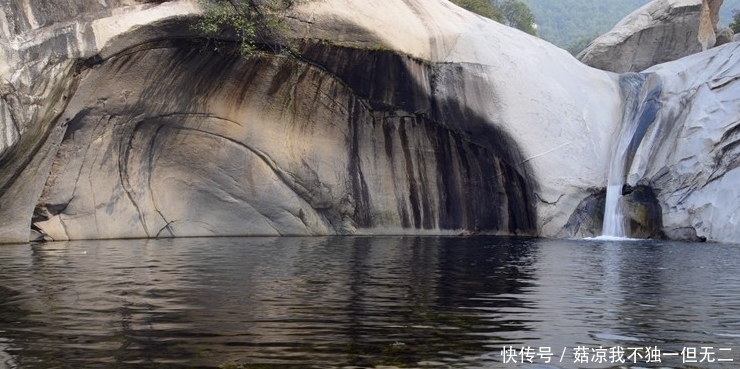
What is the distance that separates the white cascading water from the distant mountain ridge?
91.4 m

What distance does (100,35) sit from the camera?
→ 19.6 metres

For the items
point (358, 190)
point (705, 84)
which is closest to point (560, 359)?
point (358, 190)

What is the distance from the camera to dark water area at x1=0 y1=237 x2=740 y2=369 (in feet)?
22.7

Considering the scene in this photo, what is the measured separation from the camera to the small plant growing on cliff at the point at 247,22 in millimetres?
20562

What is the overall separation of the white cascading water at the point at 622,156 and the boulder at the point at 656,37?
708 centimetres

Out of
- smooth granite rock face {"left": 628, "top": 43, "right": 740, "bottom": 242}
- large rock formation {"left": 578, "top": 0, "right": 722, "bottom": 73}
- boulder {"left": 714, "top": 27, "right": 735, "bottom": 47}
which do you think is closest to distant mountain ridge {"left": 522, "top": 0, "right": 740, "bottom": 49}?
boulder {"left": 714, "top": 27, "right": 735, "bottom": 47}

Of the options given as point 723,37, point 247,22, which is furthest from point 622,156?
point 723,37

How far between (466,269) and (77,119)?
1118cm

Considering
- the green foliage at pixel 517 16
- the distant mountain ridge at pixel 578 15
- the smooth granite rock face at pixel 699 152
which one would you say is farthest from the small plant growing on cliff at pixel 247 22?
the distant mountain ridge at pixel 578 15

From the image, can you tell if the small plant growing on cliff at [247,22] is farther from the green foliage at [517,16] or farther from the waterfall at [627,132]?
the green foliage at [517,16]

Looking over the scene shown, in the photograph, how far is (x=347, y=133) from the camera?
2528cm

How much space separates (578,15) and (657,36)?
9705 cm

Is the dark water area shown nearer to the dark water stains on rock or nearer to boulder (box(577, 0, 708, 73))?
the dark water stains on rock

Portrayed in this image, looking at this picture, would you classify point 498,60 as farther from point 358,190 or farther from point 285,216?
point 285,216
